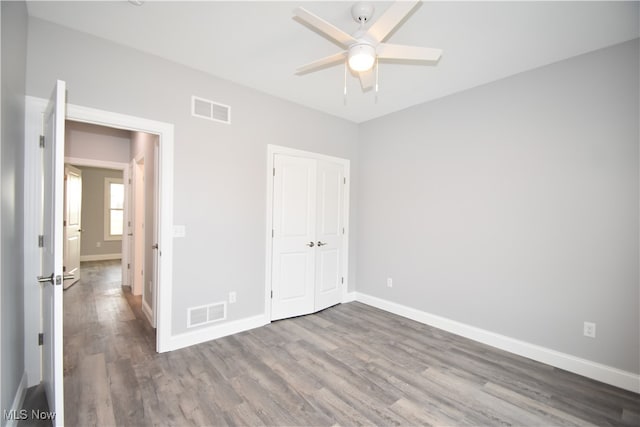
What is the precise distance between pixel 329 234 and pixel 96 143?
424 cm

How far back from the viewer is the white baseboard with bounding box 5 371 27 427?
172 centimetres

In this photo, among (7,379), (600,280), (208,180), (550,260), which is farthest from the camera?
(208,180)

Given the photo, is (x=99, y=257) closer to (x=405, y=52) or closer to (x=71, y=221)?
(x=71, y=221)

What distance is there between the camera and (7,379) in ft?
5.45

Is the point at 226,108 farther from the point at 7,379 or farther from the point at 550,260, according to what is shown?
the point at 550,260

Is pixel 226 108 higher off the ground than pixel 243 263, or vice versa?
pixel 226 108

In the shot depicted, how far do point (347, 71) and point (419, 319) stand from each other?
3106 mm

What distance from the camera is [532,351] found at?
276cm

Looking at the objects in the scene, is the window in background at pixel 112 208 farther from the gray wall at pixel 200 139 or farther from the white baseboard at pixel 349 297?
the white baseboard at pixel 349 297

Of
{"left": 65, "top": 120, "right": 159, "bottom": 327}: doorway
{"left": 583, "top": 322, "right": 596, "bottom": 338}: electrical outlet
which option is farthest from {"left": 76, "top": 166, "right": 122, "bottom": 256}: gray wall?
{"left": 583, "top": 322, "right": 596, "bottom": 338}: electrical outlet

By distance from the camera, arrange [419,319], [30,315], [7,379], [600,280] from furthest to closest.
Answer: [419,319] < [600,280] < [30,315] < [7,379]

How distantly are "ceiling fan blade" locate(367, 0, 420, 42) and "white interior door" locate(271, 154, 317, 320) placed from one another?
208 cm

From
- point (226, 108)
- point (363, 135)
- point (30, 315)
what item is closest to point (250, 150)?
point (226, 108)

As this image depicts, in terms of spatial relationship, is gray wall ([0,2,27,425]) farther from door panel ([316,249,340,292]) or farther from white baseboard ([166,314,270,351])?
door panel ([316,249,340,292])
